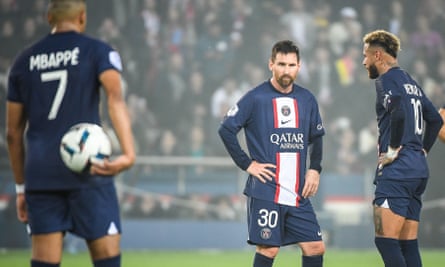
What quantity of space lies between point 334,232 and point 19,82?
9.84m

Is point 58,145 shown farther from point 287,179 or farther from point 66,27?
point 287,179

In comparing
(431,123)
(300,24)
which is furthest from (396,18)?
(431,123)

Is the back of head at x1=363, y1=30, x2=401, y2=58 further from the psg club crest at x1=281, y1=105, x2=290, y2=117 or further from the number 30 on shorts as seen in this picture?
the number 30 on shorts

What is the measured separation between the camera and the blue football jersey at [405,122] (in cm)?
652

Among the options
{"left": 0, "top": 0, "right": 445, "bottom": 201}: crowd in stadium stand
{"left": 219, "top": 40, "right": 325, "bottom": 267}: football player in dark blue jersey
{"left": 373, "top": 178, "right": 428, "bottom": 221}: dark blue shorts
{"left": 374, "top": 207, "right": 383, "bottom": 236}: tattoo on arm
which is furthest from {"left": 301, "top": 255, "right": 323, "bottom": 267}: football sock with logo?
{"left": 0, "top": 0, "right": 445, "bottom": 201}: crowd in stadium stand

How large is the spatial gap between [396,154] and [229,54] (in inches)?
330

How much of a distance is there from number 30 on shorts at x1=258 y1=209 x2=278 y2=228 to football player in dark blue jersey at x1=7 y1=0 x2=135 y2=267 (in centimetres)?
199

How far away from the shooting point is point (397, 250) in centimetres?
648

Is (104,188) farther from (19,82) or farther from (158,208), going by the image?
(158,208)

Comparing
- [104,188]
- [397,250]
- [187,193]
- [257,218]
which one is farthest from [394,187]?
[187,193]

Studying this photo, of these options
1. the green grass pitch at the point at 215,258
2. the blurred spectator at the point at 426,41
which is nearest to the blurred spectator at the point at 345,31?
the blurred spectator at the point at 426,41

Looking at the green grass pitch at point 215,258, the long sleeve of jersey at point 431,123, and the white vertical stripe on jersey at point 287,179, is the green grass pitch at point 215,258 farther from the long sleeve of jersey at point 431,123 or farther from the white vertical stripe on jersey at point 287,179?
the white vertical stripe on jersey at point 287,179

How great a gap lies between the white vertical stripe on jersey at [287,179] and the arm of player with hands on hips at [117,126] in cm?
215

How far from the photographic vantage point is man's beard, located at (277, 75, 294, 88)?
21.3 feet
